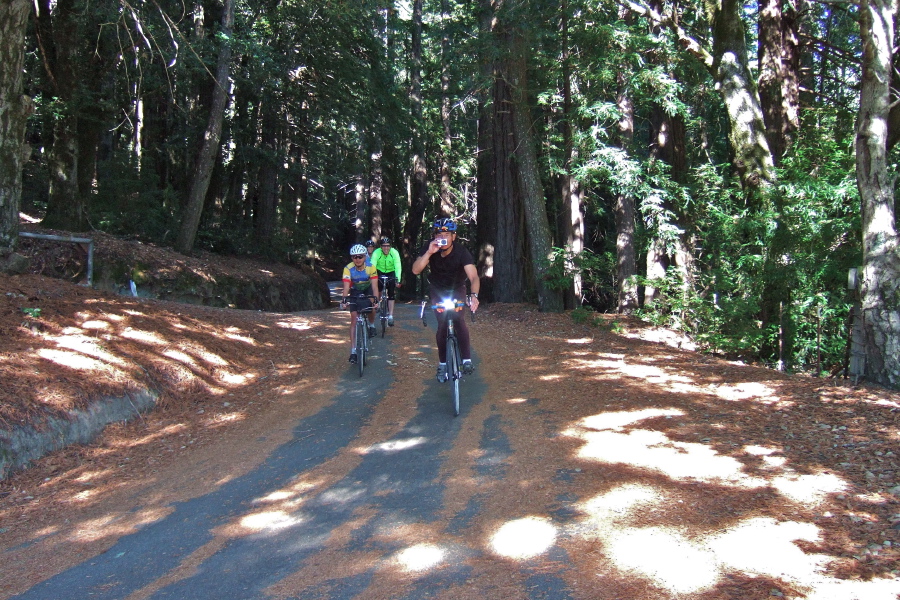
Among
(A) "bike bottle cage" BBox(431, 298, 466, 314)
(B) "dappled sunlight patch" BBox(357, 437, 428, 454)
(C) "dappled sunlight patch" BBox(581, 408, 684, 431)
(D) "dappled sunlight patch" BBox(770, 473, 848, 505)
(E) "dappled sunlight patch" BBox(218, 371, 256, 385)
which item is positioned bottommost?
(B) "dappled sunlight patch" BBox(357, 437, 428, 454)

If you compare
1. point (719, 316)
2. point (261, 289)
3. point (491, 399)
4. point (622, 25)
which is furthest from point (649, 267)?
point (261, 289)

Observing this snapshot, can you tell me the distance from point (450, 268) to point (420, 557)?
4351 millimetres

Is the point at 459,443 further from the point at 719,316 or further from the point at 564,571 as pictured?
the point at 719,316

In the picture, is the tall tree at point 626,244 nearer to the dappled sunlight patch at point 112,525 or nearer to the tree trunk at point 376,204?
the dappled sunlight patch at point 112,525

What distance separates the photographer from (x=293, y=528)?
4926 mm

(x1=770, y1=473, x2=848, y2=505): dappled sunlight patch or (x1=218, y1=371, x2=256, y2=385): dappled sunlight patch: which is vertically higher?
(x1=218, y1=371, x2=256, y2=385): dappled sunlight patch

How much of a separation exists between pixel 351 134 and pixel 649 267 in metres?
12.7

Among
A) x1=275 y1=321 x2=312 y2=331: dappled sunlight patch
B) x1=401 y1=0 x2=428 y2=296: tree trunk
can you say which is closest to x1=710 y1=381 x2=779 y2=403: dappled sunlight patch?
x1=275 y1=321 x2=312 y2=331: dappled sunlight patch

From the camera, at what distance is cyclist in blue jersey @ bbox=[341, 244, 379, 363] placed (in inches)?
415

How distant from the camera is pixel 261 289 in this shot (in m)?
21.8

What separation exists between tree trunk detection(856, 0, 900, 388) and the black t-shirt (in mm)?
5052

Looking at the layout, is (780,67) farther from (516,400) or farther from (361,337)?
(361,337)

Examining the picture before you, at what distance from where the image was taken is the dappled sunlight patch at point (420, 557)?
4.18 m

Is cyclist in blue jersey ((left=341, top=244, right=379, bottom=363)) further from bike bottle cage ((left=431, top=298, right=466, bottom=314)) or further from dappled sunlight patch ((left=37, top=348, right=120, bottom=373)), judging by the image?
dappled sunlight patch ((left=37, top=348, right=120, bottom=373))
